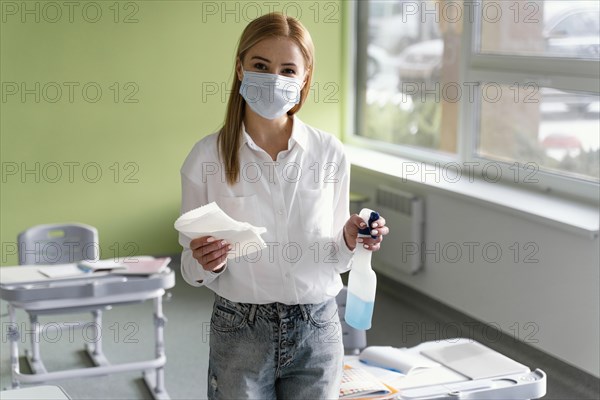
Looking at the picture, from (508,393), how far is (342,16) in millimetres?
4331

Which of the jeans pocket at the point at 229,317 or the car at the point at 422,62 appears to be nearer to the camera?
the jeans pocket at the point at 229,317

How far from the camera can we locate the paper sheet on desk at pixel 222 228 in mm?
1852

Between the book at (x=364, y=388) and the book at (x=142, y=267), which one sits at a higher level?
the book at (x=142, y=267)

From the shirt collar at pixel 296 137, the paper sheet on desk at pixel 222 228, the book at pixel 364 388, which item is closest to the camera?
the paper sheet on desk at pixel 222 228

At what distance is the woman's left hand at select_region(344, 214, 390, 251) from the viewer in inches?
77.5

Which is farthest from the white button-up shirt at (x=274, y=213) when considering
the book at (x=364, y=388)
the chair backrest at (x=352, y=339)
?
the chair backrest at (x=352, y=339)

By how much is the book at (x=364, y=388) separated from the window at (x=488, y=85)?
218 cm

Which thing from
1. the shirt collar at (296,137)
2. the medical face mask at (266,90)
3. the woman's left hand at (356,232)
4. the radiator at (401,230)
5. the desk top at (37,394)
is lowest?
the radiator at (401,230)

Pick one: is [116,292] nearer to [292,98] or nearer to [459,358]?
[459,358]

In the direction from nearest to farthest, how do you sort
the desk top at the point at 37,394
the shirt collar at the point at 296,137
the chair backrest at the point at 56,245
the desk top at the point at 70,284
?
the shirt collar at the point at 296,137, the desk top at the point at 37,394, the desk top at the point at 70,284, the chair backrest at the point at 56,245

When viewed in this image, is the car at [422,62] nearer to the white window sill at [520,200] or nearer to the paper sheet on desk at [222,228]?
the white window sill at [520,200]

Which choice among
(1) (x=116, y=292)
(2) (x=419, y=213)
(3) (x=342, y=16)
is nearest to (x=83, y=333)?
(1) (x=116, y=292)

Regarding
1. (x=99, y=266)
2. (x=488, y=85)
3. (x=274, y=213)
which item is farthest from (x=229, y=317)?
(x=488, y=85)

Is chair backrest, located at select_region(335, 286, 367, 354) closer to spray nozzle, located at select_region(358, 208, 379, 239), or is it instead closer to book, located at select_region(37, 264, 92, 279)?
spray nozzle, located at select_region(358, 208, 379, 239)
